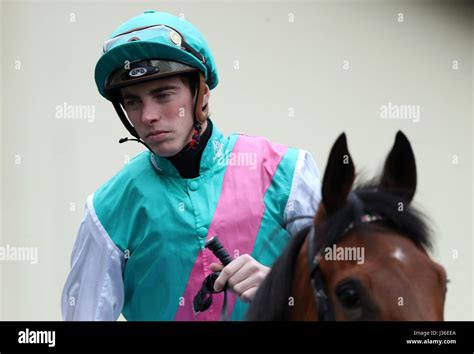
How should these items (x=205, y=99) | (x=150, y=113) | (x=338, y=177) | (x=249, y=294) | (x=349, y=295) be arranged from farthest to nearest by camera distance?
1. (x=205, y=99)
2. (x=150, y=113)
3. (x=249, y=294)
4. (x=338, y=177)
5. (x=349, y=295)

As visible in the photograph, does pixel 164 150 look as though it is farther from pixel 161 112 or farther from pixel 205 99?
pixel 205 99

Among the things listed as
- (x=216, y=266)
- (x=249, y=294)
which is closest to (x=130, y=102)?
(x=216, y=266)

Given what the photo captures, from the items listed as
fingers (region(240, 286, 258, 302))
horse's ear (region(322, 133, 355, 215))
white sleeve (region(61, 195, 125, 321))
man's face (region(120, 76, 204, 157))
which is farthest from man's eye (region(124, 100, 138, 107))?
horse's ear (region(322, 133, 355, 215))

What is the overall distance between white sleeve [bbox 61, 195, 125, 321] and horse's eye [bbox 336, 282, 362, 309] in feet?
2.80

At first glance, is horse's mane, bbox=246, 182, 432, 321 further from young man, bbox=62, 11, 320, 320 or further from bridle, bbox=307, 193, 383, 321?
young man, bbox=62, 11, 320, 320

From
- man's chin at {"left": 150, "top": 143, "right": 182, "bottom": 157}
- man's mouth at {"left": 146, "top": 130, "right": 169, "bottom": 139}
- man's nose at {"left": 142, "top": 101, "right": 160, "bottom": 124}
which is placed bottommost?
man's chin at {"left": 150, "top": 143, "right": 182, "bottom": 157}

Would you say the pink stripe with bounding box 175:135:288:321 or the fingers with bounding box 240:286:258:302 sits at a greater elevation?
the pink stripe with bounding box 175:135:288:321

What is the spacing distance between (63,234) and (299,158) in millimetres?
2093

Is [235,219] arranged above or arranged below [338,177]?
below

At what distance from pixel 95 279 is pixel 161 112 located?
492mm

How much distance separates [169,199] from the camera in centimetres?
226

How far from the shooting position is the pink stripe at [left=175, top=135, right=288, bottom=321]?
2.22 meters

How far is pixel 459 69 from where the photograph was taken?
416 centimetres

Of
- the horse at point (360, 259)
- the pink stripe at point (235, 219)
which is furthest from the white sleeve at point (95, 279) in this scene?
the horse at point (360, 259)
